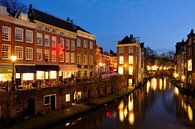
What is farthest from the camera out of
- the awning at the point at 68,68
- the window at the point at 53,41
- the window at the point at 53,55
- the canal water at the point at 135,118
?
the awning at the point at 68,68

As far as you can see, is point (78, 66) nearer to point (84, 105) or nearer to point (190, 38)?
point (84, 105)

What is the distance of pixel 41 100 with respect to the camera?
30953 mm

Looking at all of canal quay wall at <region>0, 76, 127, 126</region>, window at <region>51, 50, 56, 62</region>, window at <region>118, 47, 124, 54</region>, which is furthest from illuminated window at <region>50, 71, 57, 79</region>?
window at <region>118, 47, 124, 54</region>

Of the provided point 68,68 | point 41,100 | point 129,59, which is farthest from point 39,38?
point 129,59

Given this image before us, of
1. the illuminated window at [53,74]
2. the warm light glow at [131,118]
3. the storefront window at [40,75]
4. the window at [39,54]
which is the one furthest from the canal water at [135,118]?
the window at [39,54]

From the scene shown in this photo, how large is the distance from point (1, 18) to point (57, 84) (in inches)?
453

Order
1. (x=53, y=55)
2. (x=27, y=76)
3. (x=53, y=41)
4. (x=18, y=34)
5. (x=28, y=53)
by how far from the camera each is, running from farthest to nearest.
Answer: (x=53, y=55) < (x=53, y=41) < (x=28, y=53) < (x=27, y=76) < (x=18, y=34)

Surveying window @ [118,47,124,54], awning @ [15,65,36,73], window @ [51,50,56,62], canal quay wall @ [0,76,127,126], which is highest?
window @ [118,47,124,54]

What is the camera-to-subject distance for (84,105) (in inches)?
1459

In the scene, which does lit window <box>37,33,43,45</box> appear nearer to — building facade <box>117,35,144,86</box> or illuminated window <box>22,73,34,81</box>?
illuminated window <box>22,73,34,81</box>

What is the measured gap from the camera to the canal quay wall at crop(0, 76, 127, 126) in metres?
25.1

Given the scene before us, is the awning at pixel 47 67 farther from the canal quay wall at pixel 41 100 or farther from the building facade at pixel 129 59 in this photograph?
the building facade at pixel 129 59

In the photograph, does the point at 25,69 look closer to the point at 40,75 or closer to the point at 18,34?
the point at 40,75

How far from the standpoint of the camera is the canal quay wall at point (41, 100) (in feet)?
82.3
